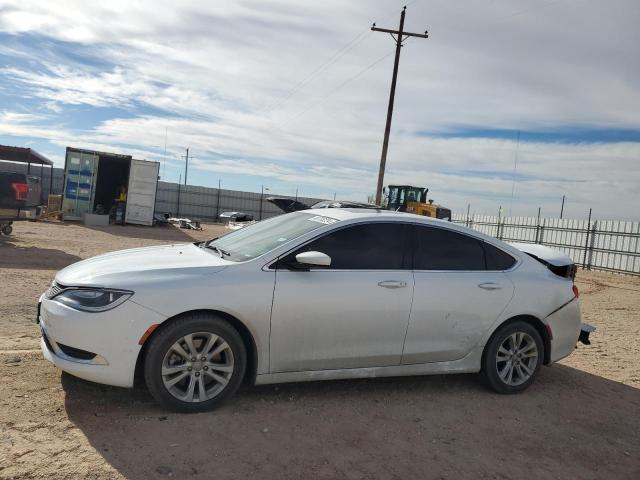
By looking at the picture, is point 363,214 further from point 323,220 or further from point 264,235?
point 264,235

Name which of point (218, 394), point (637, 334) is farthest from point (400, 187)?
point (218, 394)

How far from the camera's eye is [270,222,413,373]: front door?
4.04 meters

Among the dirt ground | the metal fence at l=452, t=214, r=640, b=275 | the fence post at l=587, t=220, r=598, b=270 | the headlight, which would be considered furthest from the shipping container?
the headlight

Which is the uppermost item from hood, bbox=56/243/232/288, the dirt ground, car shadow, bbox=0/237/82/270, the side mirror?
the side mirror

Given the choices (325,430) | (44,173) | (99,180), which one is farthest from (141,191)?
(325,430)

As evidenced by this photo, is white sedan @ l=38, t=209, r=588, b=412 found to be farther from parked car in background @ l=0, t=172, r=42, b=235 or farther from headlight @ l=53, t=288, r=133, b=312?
parked car in background @ l=0, t=172, r=42, b=235

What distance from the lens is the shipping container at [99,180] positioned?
2345cm

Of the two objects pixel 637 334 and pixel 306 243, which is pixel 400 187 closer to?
pixel 637 334

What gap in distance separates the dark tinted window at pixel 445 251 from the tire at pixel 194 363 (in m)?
1.74

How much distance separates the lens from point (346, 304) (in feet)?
13.7

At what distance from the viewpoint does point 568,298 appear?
515cm

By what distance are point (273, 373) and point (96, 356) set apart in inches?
49.4

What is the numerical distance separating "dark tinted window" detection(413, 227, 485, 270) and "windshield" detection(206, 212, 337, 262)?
0.81 m

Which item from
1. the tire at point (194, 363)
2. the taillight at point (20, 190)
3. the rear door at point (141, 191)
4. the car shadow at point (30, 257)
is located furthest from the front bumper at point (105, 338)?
the rear door at point (141, 191)
